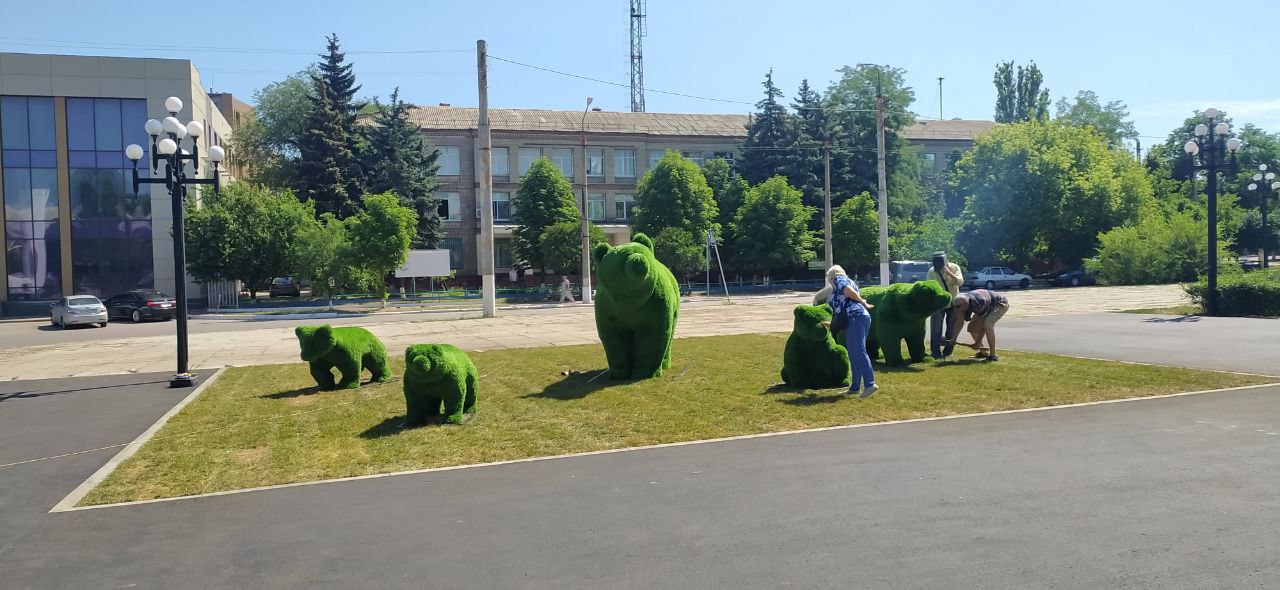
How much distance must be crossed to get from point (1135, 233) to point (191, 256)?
4972cm

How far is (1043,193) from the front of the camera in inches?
2064

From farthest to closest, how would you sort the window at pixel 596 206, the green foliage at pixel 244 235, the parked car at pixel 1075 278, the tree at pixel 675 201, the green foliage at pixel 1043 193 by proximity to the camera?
the window at pixel 596 206 < the tree at pixel 675 201 < the green foliage at pixel 1043 193 < the parked car at pixel 1075 278 < the green foliage at pixel 244 235

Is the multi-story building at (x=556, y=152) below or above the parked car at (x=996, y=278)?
above

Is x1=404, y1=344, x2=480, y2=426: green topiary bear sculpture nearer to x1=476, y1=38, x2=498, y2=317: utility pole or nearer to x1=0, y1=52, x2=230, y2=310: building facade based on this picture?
x1=476, y1=38, x2=498, y2=317: utility pole

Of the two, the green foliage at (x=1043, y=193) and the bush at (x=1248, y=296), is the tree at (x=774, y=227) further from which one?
the bush at (x=1248, y=296)

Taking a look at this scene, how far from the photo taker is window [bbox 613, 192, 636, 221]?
68.0 meters

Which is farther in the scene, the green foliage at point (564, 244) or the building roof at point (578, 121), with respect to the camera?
the building roof at point (578, 121)

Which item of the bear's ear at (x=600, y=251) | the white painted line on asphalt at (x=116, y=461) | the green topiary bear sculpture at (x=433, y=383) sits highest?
the bear's ear at (x=600, y=251)

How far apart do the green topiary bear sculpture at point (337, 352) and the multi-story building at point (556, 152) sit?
1919 inches

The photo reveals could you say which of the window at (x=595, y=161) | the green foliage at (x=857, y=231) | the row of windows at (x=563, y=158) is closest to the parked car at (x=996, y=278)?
the green foliage at (x=857, y=231)

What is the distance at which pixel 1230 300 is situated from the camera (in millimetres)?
23859

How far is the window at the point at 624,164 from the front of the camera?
6738 cm

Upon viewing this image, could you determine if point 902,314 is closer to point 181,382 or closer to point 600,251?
point 600,251

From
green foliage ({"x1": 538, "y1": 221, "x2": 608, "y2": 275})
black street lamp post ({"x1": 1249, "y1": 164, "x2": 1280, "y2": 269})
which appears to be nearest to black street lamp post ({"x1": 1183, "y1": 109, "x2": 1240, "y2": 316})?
black street lamp post ({"x1": 1249, "y1": 164, "x2": 1280, "y2": 269})
